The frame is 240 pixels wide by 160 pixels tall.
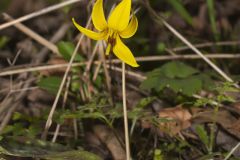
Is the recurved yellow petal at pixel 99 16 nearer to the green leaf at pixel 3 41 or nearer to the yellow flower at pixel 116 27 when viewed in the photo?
the yellow flower at pixel 116 27

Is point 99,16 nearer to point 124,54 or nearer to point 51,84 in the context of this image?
point 124,54

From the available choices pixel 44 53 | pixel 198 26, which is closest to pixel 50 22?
pixel 44 53

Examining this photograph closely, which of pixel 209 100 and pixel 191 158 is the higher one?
pixel 209 100

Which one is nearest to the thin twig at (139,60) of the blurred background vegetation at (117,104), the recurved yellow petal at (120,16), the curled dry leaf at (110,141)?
the blurred background vegetation at (117,104)

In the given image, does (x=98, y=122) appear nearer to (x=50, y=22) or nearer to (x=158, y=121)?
(x=158, y=121)

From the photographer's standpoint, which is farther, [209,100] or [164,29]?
[164,29]

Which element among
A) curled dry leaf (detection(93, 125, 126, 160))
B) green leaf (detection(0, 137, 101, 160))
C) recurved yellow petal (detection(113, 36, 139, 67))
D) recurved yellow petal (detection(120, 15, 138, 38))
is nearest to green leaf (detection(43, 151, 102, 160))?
green leaf (detection(0, 137, 101, 160))

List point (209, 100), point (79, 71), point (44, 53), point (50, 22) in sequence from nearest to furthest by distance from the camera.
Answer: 1. point (209, 100)
2. point (79, 71)
3. point (44, 53)
4. point (50, 22)
